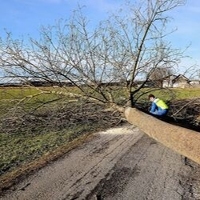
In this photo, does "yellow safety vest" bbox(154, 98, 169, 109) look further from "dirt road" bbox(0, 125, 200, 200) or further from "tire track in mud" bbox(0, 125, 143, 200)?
"tire track in mud" bbox(0, 125, 143, 200)

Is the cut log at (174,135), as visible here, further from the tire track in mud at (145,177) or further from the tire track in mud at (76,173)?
the tire track in mud at (76,173)

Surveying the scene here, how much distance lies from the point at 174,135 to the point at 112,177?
283 cm

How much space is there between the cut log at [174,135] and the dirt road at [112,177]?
3.96 ft

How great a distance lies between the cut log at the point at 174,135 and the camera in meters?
6.05

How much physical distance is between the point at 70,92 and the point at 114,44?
232 cm

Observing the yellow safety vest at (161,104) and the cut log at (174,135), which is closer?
the cut log at (174,135)

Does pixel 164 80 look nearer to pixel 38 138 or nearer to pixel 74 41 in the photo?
pixel 74 41

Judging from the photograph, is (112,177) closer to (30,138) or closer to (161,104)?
(161,104)

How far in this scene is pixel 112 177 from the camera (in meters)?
9.23

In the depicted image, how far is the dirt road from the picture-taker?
792 centimetres

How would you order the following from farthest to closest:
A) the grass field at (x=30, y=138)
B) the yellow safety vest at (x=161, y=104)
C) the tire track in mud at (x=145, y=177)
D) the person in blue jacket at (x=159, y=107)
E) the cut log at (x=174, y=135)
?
1. the grass field at (x=30, y=138)
2. the yellow safety vest at (x=161, y=104)
3. the person in blue jacket at (x=159, y=107)
4. the tire track in mud at (x=145, y=177)
5. the cut log at (x=174, y=135)

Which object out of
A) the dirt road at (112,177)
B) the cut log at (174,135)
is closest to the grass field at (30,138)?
the dirt road at (112,177)

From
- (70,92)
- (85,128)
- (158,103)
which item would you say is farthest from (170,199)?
(85,128)

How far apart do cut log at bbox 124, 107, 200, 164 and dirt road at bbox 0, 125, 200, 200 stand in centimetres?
121
